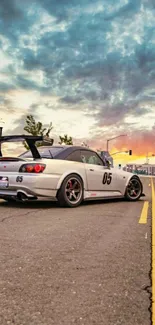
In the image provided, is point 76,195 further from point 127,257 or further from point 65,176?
point 127,257

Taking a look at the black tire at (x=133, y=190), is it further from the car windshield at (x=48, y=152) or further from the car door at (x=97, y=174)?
the car windshield at (x=48, y=152)

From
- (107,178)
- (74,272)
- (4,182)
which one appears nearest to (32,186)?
(4,182)

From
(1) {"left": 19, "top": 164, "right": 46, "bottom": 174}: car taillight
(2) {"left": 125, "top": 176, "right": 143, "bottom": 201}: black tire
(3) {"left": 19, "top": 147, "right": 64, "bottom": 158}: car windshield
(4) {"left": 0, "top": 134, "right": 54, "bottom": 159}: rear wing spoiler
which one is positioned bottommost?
(2) {"left": 125, "top": 176, "right": 143, "bottom": 201}: black tire

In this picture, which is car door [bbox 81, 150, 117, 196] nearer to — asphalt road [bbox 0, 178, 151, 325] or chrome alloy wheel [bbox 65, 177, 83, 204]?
chrome alloy wheel [bbox 65, 177, 83, 204]

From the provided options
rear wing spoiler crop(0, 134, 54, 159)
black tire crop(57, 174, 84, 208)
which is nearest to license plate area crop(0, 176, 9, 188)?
rear wing spoiler crop(0, 134, 54, 159)

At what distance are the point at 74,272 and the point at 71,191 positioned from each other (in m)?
4.94

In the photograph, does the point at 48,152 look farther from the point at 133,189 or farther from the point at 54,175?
the point at 133,189

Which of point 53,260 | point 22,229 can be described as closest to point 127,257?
→ point 53,260

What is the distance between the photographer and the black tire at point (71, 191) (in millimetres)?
8008

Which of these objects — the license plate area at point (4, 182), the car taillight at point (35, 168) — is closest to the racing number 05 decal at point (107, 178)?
the car taillight at point (35, 168)

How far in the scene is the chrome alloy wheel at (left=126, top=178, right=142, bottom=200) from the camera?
10.0 meters

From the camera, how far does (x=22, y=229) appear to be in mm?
5379

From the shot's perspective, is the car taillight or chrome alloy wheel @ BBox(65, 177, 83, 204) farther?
chrome alloy wheel @ BBox(65, 177, 83, 204)

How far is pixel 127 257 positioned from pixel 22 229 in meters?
2.00
